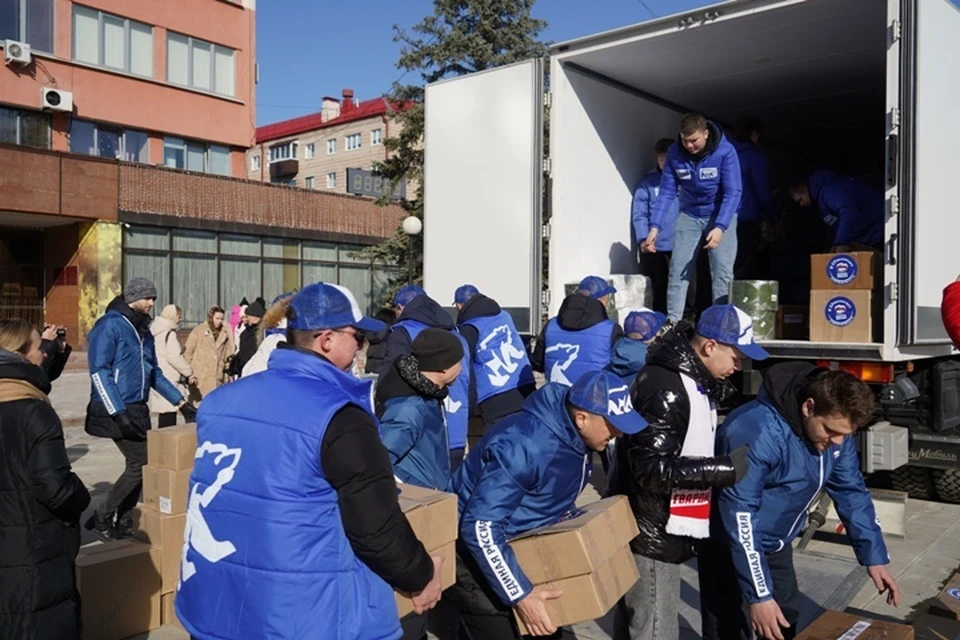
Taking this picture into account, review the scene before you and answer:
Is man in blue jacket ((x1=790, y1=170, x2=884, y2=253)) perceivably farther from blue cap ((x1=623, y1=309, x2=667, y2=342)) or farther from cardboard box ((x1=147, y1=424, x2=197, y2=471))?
cardboard box ((x1=147, y1=424, x2=197, y2=471))

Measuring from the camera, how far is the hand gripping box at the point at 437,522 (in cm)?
283

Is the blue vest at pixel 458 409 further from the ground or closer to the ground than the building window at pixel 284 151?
closer to the ground

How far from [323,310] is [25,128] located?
22278 mm

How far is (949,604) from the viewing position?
9.92ft

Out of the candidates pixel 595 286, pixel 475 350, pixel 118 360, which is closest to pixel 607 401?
pixel 475 350

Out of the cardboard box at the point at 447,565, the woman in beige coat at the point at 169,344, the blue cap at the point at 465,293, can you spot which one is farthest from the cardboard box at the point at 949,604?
the woman in beige coat at the point at 169,344

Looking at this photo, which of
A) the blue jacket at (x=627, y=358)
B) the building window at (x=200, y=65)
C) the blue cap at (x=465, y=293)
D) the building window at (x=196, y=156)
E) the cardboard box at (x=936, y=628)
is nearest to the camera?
the cardboard box at (x=936, y=628)

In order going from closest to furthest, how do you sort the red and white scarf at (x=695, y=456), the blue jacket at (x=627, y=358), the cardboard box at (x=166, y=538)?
the red and white scarf at (x=695, y=456), the cardboard box at (x=166, y=538), the blue jacket at (x=627, y=358)

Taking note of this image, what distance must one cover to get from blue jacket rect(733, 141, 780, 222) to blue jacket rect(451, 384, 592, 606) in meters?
4.83

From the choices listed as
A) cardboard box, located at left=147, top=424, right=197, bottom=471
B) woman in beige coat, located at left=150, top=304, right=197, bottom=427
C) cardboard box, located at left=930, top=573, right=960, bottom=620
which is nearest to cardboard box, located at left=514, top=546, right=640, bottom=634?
cardboard box, located at left=930, top=573, right=960, bottom=620

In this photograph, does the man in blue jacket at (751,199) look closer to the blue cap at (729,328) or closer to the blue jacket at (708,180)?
the blue jacket at (708,180)

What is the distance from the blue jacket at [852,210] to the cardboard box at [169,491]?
497 cm

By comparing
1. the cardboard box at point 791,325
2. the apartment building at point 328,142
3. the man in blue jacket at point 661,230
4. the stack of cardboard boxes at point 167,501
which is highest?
the apartment building at point 328,142

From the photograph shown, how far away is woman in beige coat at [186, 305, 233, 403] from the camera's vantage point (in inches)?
382
